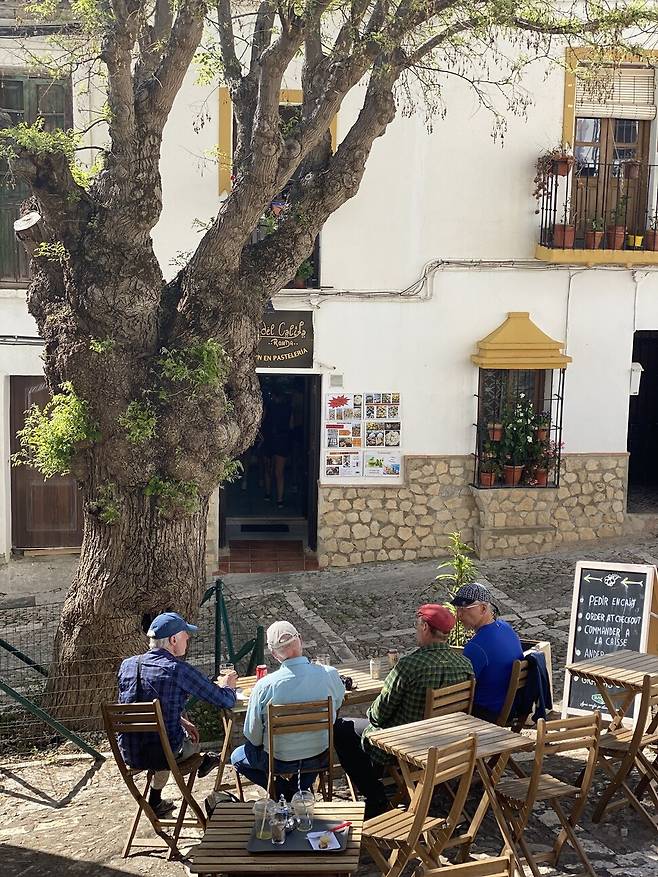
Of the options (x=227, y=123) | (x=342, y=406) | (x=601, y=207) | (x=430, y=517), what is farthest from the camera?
(x=601, y=207)

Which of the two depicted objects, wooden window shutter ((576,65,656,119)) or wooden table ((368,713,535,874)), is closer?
wooden table ((368,713,535,874))

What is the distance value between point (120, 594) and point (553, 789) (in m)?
3.98

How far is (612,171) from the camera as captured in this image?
14289mm

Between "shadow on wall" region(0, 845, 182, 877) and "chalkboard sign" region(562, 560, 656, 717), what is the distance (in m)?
3.66

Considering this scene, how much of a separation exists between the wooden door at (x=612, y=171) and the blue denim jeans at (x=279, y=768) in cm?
975

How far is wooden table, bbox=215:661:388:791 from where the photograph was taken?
265 inches

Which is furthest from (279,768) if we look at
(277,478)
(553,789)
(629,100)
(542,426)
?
(629,100)

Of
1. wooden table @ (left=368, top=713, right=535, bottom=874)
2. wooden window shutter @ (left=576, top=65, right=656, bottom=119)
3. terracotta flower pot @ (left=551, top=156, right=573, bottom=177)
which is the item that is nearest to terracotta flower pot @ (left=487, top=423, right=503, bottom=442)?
terracotta flower pot @ (left=551, top=156, right=573, bottom=177)

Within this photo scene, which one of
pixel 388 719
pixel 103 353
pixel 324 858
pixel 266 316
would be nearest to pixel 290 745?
pixel 388 719

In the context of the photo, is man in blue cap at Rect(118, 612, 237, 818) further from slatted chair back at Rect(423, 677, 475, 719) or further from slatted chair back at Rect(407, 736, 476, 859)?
slatted chair back at Rect(407, 736, 476, 859)

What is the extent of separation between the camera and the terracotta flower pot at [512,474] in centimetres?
1394

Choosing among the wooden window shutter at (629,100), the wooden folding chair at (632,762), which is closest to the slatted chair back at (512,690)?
the wooden folding chair at (632,762)

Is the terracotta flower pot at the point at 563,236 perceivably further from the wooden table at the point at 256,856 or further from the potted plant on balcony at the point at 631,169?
the wooden table at the point at 256,856

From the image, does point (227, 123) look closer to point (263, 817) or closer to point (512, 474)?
point (512, 474)
